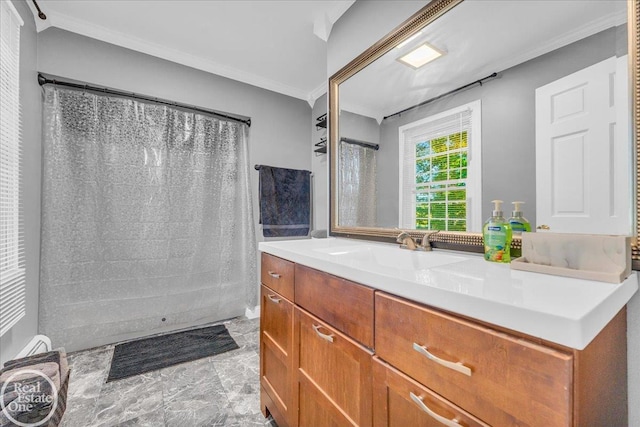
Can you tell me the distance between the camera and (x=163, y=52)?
231cm

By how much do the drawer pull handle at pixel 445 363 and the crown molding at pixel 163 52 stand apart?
2.85 m

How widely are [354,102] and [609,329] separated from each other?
1557 millimetres

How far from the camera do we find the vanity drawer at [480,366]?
1.45 feet

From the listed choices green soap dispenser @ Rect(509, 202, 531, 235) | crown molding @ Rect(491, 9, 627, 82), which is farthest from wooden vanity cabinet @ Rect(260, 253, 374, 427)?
crown molding @ Rect(491, 9, 627, 82)

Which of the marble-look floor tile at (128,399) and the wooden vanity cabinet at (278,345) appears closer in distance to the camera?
the wooden vanity cabinet at (278,345)

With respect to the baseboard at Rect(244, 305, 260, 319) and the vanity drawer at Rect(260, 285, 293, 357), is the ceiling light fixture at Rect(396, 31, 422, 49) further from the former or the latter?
the baseboard at Rect(244, 305, 260, 319)

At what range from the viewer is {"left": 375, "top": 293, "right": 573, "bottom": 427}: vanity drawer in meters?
0.44

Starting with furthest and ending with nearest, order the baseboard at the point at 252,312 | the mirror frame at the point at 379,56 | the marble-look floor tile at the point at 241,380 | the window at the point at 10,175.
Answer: the baseboard at the point at 252,312
the marble-look floor tile at the point at 241,380
the window at the point at 10,175
the mirror frame at the point at 379,56

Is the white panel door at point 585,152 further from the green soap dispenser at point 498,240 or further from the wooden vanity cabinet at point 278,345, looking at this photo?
the wooden vanity cabinet at point 278,345

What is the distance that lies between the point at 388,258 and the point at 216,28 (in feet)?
7.04

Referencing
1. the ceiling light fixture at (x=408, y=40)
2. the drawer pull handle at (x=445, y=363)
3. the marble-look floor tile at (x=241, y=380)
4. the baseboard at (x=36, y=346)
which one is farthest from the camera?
the baseboard at (x=36, y=346)

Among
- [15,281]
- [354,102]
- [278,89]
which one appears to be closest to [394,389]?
[354,102]

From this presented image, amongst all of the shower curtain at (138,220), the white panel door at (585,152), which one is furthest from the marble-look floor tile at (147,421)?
the white panel door at (585,152)

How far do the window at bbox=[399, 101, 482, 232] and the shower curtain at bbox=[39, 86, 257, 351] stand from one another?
181 centimetres
